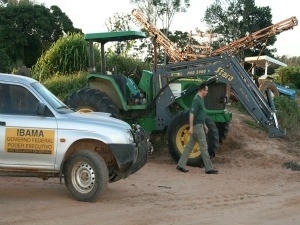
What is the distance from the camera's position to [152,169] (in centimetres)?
1299

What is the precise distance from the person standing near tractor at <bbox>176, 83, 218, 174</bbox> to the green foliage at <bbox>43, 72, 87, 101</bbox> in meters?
7.91

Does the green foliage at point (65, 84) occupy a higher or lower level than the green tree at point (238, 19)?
lower

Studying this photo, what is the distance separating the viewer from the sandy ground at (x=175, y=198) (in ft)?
26.6

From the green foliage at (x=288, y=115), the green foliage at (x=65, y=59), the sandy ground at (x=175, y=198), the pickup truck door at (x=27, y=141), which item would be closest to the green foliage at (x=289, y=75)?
the green foliage at (x=288, y=115)

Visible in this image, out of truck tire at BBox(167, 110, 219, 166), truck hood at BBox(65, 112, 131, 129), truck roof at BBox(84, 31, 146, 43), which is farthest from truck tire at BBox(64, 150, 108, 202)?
truck roof at BBox(84, 31, 146, 43)

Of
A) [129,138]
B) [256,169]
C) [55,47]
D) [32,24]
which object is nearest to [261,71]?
[32,24]

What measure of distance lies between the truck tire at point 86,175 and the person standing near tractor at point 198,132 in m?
3.78

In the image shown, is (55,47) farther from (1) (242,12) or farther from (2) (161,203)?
(1) (242,12)

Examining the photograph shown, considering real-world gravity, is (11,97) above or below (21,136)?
above

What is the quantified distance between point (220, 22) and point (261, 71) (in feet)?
42.7

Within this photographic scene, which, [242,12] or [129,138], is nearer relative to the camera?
[129,138]

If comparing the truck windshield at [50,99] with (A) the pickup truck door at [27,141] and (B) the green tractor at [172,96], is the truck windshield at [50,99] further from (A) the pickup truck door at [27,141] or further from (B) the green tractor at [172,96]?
(B) the green tractor at [172,96]

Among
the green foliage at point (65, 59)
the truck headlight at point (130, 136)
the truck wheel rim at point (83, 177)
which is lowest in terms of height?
the truck wheel rim at point (83, 177)

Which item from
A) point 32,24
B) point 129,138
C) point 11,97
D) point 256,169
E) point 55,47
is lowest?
point 256,169
